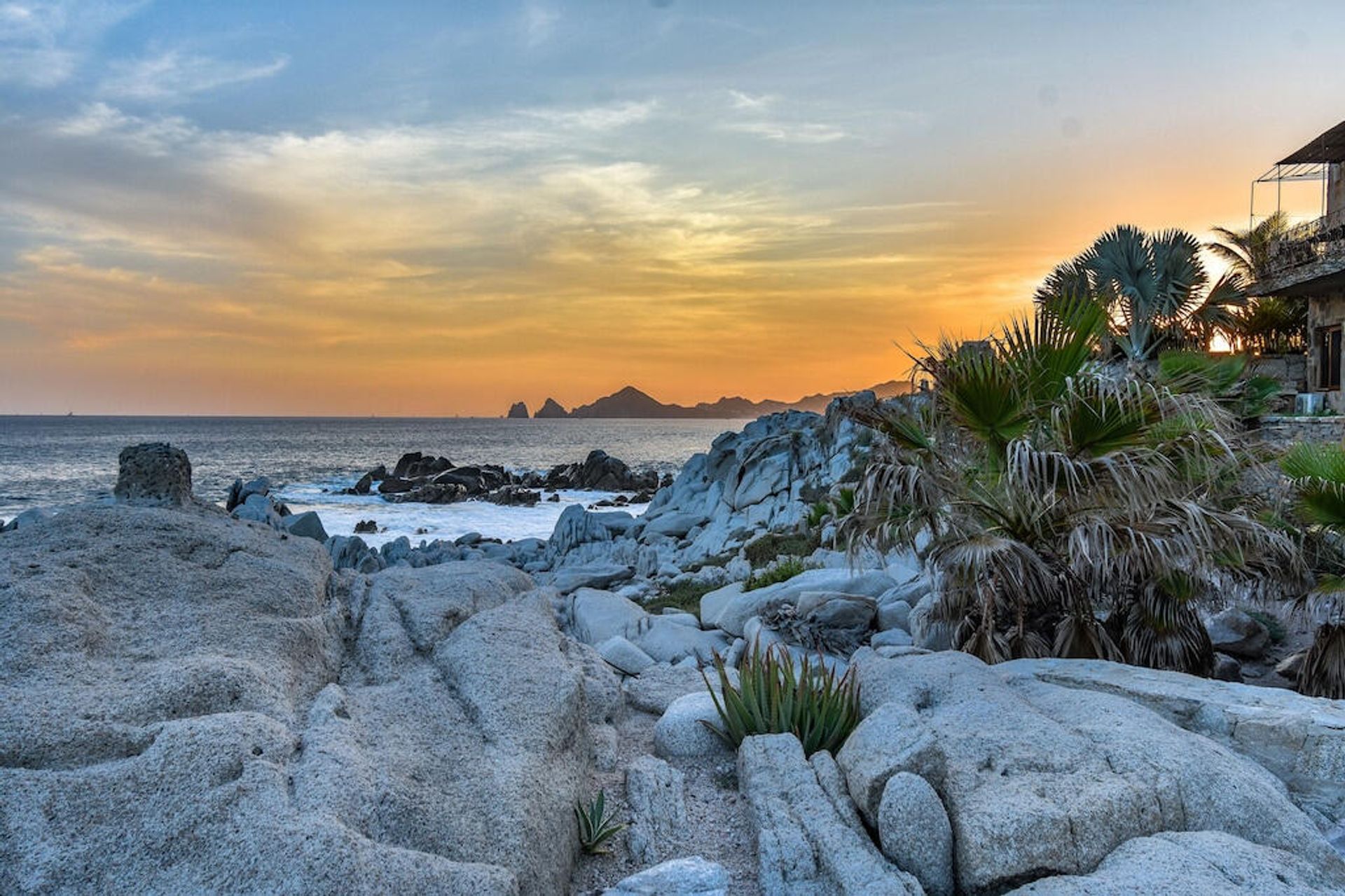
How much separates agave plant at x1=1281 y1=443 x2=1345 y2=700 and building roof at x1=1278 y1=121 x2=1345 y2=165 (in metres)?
29.5

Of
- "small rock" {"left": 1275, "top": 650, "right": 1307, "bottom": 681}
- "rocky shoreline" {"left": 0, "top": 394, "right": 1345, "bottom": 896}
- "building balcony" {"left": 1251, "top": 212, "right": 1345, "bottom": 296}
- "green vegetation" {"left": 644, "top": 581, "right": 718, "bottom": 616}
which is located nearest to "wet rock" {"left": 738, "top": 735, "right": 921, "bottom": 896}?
"rocky shoreline" {"left": 0, "top": 394, "right": 1345, "bottom": 896}

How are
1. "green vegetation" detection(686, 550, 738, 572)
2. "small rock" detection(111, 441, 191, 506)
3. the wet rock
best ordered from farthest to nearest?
"green vegetation" detection(686, 550, 738, 572)
"small rock" detection(111, 441, 191, 506)
the wet rock

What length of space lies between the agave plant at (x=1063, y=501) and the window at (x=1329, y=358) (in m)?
29.6

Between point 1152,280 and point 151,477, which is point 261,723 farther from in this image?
point 1152,280

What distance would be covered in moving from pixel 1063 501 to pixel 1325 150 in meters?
34.8

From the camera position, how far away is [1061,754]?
5164 mm

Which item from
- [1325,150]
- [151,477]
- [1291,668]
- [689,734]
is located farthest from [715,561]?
[1325,150]

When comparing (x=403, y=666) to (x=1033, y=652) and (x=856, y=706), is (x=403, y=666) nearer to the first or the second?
(x=856, y=706)

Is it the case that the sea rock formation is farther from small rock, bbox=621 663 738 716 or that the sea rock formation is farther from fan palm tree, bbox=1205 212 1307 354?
fan palm tree, bbox=1205 212 1307 354

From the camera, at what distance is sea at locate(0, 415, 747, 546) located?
41.7 metres

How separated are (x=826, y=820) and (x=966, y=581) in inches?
125

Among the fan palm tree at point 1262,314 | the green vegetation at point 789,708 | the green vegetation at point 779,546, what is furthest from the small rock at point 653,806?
the fan palm tree at point 1262,314

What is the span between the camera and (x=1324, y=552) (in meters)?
8.12

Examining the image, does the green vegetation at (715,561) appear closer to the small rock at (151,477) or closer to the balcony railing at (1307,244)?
the small rock at (151,477)
